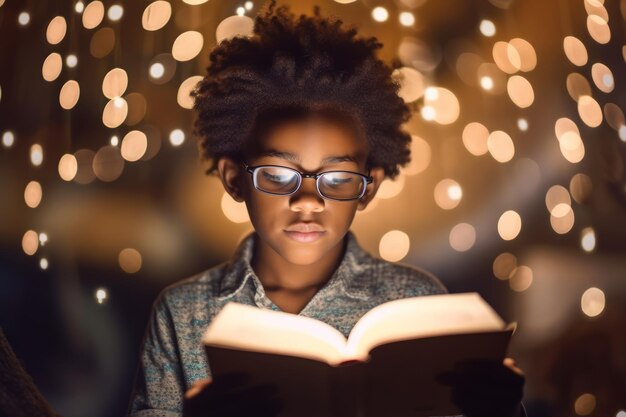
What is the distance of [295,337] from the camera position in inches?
31.5

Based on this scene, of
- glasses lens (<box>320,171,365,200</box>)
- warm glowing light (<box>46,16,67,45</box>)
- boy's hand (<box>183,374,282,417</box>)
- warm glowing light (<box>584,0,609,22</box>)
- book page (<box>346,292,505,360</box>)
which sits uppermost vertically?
warm glowing light (<box>584,0,609,22</box>)

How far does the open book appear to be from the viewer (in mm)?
774

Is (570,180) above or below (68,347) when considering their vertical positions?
above

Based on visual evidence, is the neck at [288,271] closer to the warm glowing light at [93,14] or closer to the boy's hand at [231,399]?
the boy's hand at [231,399]

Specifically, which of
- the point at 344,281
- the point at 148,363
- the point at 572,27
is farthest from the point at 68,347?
the point at 572,27

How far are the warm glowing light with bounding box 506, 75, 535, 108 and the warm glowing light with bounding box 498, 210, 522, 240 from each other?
0.66 ft

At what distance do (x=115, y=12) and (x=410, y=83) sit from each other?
1.79 feet

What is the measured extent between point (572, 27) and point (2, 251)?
1.11 m

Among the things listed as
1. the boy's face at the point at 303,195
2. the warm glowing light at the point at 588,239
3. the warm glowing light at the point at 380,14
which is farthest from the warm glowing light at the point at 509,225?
the warm glowing light at the point at 380,14

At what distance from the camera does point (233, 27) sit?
1.18m

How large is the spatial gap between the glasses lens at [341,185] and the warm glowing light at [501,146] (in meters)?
0.32

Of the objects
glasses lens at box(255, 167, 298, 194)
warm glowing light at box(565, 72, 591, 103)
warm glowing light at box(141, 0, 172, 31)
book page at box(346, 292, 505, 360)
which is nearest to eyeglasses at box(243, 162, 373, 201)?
glasses lens at box(255, 167, 298, 194)

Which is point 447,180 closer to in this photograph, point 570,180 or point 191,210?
point 570,180

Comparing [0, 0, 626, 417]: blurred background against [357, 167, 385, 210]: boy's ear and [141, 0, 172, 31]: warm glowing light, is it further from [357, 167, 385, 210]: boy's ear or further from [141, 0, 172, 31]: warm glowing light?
[357, 167, 385, 210]: boy's ear
